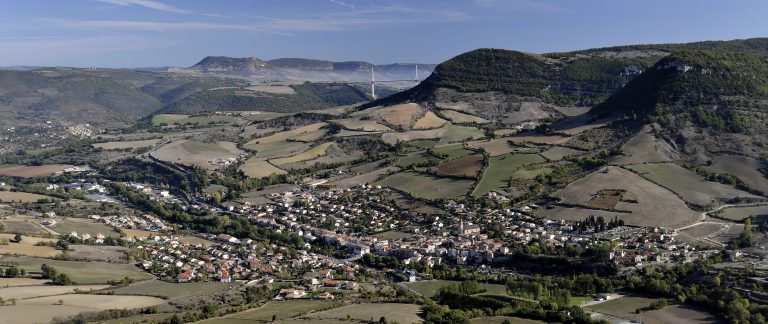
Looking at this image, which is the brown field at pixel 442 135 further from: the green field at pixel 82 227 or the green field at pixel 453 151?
the green field at pixel 82 227

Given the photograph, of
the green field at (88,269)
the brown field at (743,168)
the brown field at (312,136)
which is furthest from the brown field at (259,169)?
the brown field at (743,168)

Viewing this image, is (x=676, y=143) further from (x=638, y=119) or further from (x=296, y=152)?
(x=296, y=152)

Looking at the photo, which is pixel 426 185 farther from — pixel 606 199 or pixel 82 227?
pixel 82 227

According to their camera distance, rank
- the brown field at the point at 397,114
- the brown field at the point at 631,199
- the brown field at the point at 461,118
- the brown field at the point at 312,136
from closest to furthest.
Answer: the brown field at the point at 631,199 < the brown field at the point at 312,136 < the brown field at the point at 461,118 < the brown field at the point at 397,114

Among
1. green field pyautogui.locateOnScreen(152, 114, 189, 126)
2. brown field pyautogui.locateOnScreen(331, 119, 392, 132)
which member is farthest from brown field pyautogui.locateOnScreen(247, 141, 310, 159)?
green field pyautogui.locateOnScreen(152, 114, 189, 126)

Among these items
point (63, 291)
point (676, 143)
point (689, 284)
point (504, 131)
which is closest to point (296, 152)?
point (504, 131)
